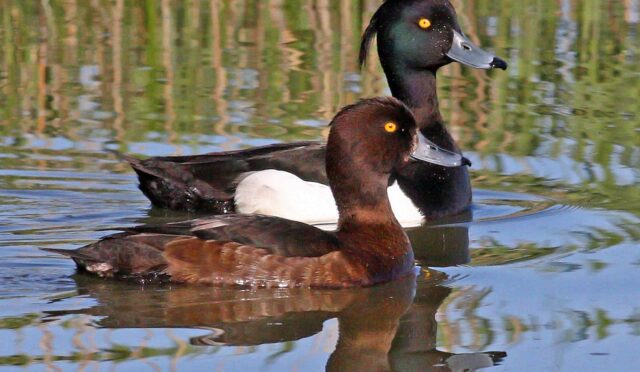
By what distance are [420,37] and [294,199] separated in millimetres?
1410

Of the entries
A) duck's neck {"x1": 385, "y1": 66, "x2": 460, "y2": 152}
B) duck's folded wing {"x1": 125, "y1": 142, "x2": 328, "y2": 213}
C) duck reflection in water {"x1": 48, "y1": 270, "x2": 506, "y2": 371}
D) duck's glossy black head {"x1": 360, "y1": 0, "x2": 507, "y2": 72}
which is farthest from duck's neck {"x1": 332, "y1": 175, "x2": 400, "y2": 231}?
duck's glossy black head {"x1": 360, "y1": 0, "x2": 507, "y2": 72}

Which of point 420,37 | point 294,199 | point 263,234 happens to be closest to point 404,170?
point 294,199

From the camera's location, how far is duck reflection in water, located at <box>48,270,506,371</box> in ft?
18.8

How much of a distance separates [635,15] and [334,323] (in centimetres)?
823

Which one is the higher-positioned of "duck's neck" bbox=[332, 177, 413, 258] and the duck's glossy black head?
the duck's glossy black head

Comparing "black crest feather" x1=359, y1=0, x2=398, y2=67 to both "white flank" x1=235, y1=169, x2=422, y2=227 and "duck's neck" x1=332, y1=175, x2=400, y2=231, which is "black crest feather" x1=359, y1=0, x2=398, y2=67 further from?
"duck's neck" x1=332, y1=175, x2=400, y2=231

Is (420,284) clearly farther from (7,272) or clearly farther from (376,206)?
(7,272)

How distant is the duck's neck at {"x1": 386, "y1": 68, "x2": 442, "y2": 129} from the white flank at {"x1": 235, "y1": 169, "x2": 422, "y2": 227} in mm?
722

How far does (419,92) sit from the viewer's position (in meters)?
9.02

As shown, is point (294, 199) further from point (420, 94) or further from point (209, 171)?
point (420, 94)

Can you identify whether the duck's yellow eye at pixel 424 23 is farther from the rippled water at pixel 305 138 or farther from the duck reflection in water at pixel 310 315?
the duck reflection in water at pixel 310 315

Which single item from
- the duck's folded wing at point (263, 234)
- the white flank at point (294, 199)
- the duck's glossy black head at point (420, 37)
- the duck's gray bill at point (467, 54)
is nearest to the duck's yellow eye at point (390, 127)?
the duck's folded wing at point (263, 234)

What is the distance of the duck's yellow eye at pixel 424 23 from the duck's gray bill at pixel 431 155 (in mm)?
1788

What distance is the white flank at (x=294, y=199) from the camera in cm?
834
